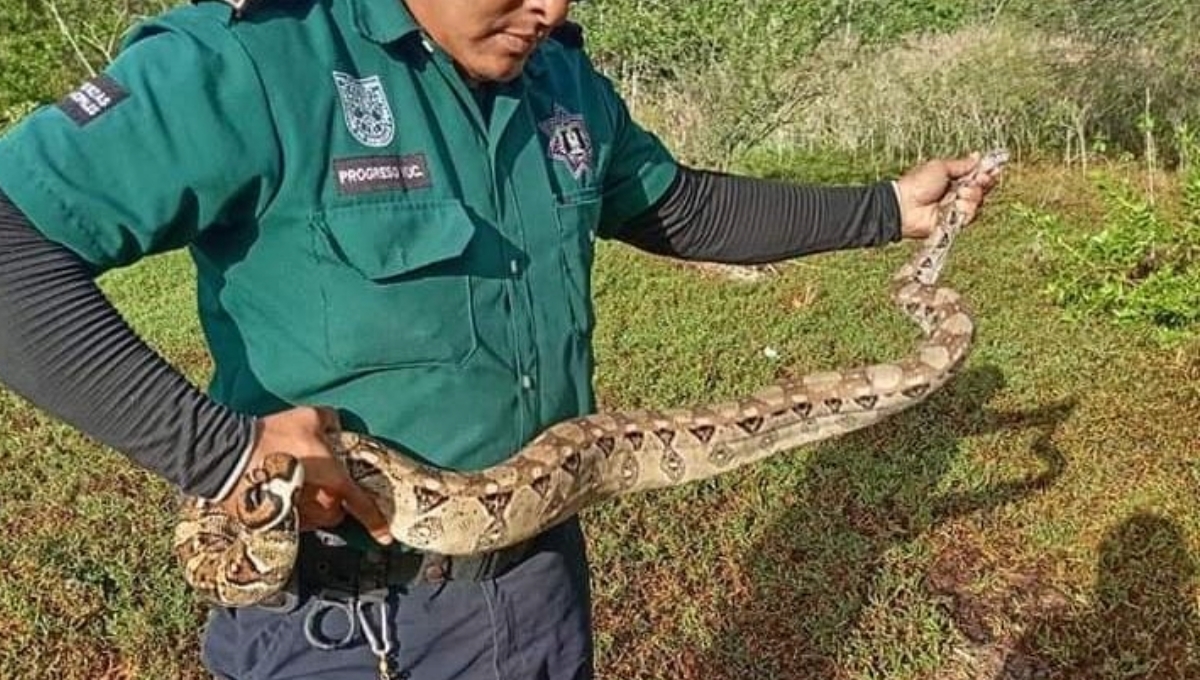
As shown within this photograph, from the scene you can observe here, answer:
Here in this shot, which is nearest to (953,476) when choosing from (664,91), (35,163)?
(35,163)

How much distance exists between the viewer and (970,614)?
502 centimetres

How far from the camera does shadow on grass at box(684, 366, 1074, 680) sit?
4820mm

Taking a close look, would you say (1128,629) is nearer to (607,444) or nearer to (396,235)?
(607,444)

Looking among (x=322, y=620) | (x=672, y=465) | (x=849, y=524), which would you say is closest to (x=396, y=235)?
(x=322, y=620)

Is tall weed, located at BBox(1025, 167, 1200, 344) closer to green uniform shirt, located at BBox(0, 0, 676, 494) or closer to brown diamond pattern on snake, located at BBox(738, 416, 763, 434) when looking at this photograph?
brown diamond pattern on snake, located at BBox(738, 416, 763, 434)

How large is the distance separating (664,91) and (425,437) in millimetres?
10482

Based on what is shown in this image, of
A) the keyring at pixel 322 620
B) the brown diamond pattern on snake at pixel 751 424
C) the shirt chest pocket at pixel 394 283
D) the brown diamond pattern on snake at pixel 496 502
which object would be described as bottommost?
the brown diamond pattern on snake at pixel 751 424

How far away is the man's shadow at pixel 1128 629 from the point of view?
15.4 feet

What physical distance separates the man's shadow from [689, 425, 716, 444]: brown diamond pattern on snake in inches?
85.7

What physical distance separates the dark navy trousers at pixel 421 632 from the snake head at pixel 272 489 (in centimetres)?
40

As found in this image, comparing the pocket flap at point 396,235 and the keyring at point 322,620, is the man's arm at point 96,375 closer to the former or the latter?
the pocket flap at point 396,235

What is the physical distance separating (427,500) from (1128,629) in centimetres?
352

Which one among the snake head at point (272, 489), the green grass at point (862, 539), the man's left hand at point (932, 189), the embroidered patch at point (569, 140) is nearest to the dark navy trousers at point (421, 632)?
the snake head at point (272, 489)

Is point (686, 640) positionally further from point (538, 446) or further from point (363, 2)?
point (363, 2)
